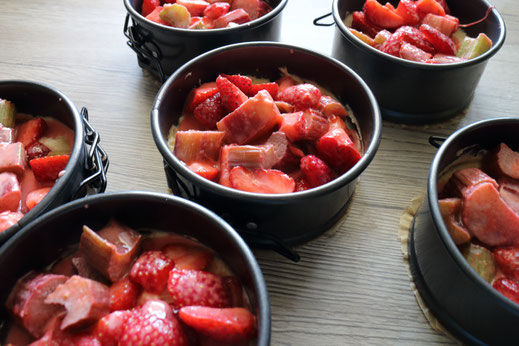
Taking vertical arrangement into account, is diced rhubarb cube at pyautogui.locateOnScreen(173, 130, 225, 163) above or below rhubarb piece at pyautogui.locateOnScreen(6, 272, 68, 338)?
above

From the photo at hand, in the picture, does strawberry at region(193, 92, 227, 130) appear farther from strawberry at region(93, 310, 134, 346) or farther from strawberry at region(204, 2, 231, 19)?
strawberry at region(93, 310, 134, 346)

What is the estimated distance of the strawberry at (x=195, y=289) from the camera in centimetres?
92

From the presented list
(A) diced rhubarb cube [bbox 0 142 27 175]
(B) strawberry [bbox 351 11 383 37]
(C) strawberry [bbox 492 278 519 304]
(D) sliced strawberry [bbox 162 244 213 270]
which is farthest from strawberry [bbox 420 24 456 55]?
(A) diced rhubarb cube [bbox 0 142 27 175]

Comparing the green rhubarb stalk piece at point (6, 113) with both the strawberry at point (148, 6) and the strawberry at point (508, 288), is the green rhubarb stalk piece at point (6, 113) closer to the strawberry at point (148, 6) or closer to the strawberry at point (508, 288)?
the strawberry at point (148, 6)

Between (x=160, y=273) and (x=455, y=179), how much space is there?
82 centimetres

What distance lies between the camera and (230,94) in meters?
1.33

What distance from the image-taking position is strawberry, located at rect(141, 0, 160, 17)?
1.78 metres

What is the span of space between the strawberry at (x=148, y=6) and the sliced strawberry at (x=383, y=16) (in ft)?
2.67

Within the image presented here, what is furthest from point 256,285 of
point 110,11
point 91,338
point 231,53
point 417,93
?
point 110,11

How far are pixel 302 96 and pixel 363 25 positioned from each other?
0.59m

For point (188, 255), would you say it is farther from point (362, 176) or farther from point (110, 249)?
point (362, 176)

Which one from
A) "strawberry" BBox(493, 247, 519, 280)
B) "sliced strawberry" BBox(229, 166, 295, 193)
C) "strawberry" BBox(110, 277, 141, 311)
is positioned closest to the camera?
"strawberry" BBox(110, 277, 141, 311)

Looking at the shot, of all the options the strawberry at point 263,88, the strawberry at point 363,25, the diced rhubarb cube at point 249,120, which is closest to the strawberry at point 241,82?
the strawberry at point 263,88

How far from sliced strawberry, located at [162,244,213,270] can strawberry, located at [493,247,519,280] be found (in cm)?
68
